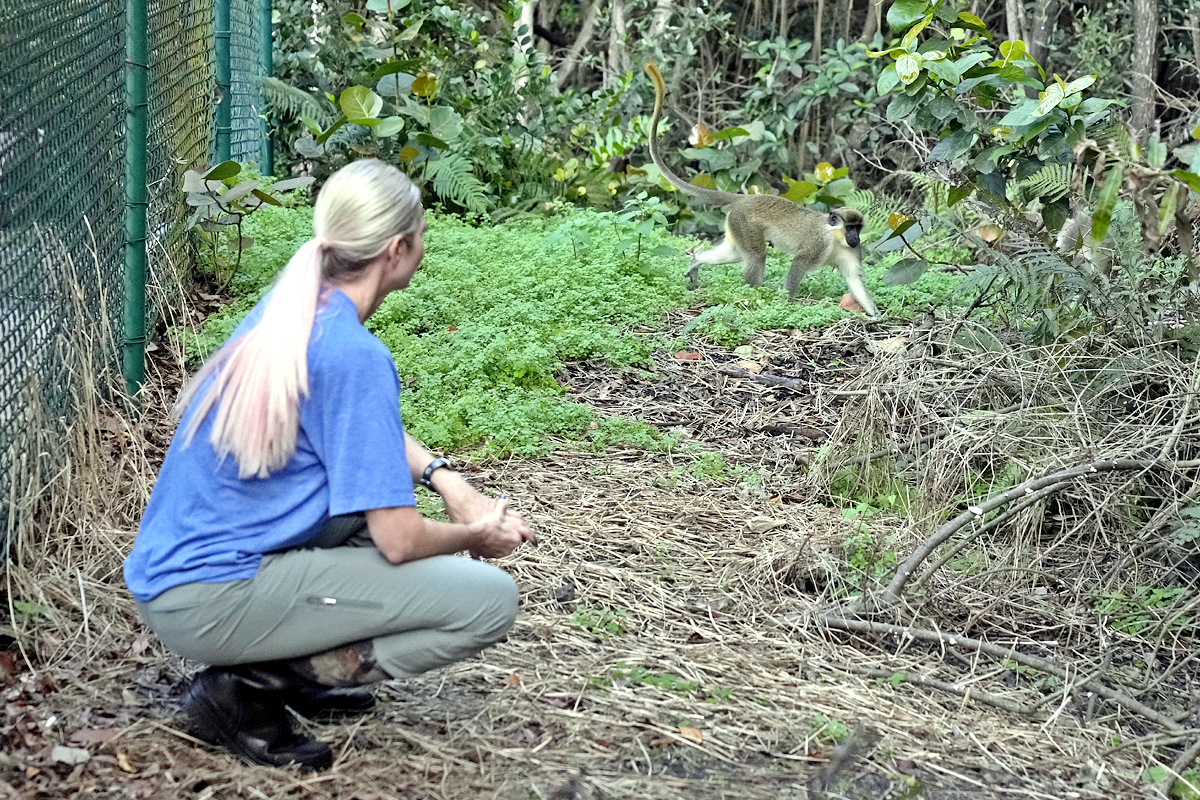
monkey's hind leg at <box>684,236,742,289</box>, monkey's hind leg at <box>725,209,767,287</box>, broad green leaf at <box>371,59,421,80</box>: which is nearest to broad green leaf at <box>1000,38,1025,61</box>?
monkey's hind leg at <box>725,209,767,287</box>

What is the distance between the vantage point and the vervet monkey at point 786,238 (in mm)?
8109

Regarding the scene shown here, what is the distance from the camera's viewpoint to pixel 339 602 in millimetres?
2686

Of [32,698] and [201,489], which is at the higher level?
[201,489]

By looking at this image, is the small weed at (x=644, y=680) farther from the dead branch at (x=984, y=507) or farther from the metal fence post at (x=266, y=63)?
the metal fence post at (x=266, y=63)

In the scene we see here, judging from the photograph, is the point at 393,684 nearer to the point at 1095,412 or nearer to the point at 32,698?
the point at 32,698

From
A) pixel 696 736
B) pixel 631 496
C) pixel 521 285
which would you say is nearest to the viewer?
pixel 696 736

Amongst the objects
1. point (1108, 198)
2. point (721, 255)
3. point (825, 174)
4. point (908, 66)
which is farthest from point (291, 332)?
point (825, 174)

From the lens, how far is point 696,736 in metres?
3.07

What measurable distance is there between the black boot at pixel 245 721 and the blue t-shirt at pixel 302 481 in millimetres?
269

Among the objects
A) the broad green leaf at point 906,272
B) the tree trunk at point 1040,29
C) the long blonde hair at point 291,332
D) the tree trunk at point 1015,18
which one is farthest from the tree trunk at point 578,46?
the long blonde hair at point 291,332

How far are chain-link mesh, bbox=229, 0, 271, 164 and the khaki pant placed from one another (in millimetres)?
6050

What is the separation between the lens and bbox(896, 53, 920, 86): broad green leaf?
4938mm

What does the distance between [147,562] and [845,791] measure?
1735mm

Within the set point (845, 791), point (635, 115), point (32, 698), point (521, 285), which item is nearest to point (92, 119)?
point (32, 698)
